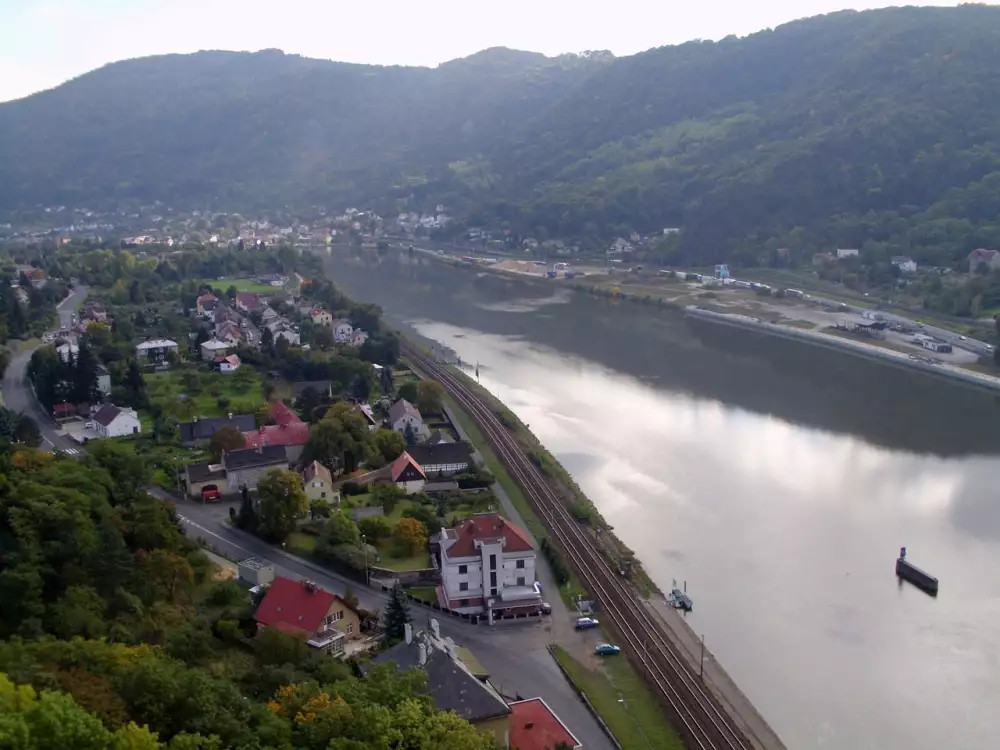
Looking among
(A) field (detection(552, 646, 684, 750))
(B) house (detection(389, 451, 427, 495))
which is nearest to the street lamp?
(B) house (detection(389, 451, 427, 495))

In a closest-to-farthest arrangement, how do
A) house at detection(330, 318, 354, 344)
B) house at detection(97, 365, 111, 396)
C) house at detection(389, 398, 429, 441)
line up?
house at detection(389, 398, 429, 441)
house at detection(97, 365, 111, 396)
house at detection(330, 318, 354, 344)

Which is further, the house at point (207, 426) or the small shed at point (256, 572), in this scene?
the house at point (207, 426)

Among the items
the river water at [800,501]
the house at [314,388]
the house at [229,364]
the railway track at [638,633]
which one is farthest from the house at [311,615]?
the house at [229,364]

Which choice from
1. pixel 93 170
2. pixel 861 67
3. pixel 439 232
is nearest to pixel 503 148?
pixel 439 232

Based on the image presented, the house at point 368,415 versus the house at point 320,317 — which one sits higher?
the house at point 320,317

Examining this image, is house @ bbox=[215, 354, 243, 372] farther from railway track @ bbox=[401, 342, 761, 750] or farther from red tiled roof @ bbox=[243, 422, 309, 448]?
railway track @ bbox=[401, 342, 761, 750]

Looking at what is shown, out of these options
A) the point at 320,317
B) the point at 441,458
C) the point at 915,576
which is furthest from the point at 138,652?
the point at 320,317

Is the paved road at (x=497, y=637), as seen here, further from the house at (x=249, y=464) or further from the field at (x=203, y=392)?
the field at (x=203, y=392)

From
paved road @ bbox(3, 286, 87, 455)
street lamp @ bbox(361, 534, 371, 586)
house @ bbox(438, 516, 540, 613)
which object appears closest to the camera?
house @ bbox(438, 516, 540, 613)
